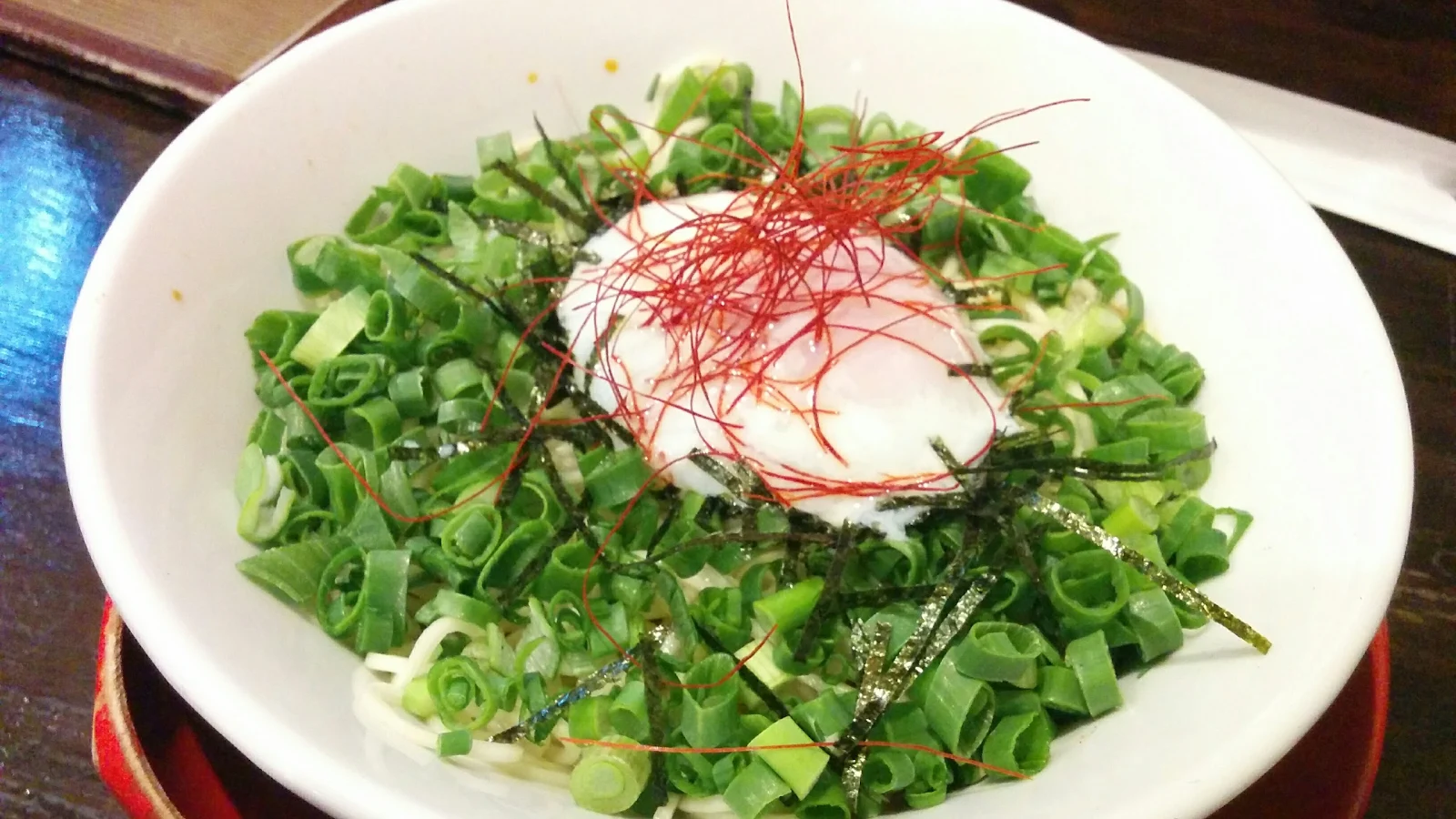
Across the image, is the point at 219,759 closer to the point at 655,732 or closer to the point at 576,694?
the point at 576,694

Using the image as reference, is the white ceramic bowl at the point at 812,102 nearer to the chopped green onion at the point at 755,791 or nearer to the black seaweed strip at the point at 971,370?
the chopped green onion at the point at 755,791

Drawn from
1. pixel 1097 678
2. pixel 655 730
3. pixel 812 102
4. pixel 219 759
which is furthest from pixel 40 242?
pixel 1097 678

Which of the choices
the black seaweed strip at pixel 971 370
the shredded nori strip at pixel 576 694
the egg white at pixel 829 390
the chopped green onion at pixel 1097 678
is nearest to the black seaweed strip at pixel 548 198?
the egg white at pixel 829 390

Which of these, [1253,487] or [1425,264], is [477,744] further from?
[1425,264]

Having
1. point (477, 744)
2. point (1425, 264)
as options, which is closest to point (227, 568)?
point (477, 744)

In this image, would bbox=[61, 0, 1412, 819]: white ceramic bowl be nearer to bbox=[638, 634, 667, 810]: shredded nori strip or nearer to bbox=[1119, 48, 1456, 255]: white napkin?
bbox=[638, 634, 667, 810]: shredded nori strip
